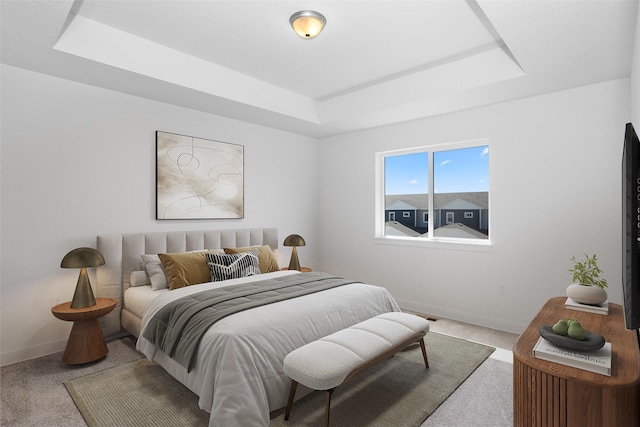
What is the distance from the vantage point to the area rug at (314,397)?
2.11 m

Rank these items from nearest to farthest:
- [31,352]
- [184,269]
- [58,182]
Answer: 1. [31,352]
2. [58,182]
3. [184,269]

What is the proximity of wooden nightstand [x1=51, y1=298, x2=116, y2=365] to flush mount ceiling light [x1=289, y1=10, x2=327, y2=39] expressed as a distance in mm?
2805

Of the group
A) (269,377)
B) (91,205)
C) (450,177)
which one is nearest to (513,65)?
(450,177)

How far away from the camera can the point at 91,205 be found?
328cm

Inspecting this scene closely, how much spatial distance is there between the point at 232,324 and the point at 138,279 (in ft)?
5.77

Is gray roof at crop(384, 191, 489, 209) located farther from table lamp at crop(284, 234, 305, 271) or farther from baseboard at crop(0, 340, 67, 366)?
baseboard at crop(0, 340, 67, 366)

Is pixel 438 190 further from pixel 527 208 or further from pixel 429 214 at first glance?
pixel 527 208

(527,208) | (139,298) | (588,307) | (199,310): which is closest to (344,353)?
(199,310)

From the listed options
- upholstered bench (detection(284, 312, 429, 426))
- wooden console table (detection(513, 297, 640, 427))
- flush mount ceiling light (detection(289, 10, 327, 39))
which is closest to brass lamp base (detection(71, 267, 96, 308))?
upholstered bench (detection(284, 312, 429, 426))

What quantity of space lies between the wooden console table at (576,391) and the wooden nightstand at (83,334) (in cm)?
309

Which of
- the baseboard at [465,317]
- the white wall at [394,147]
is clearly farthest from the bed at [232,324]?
the baseboard at [465,317]

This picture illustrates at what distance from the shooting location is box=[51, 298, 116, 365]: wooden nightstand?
9.04 ft

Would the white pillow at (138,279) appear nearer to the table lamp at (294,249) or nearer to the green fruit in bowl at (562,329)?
the table lamp at (294,249)

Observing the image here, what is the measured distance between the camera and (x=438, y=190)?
4414mm
